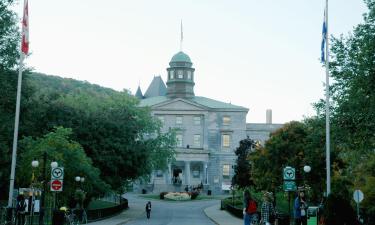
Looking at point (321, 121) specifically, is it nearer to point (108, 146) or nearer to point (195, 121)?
point (108, 146)

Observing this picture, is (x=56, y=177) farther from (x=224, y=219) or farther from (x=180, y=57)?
(x=180, y=57)

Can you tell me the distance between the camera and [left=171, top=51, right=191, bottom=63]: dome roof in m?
117

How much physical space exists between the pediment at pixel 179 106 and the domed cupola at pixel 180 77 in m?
4.46

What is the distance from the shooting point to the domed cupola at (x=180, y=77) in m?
116

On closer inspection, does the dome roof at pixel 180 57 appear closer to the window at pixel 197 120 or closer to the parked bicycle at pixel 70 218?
the window at pixel 197 120

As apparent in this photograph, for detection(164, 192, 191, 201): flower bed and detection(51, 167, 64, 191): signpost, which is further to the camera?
detection(164, 192, 191, 201): flower bed

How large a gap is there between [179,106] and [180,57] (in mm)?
11131

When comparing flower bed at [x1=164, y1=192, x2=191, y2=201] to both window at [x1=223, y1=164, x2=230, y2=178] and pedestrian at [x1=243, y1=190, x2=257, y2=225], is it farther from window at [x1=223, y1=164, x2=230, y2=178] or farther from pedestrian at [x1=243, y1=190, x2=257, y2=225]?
pedestrian at [x1=243, y1=190, x2=257, y2=225]

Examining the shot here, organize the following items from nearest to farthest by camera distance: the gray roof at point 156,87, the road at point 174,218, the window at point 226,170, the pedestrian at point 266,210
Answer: the pedestrian at point 266,210 < the road at point 174,218 < the window at point 226,170 < the gray roof at point 156,87

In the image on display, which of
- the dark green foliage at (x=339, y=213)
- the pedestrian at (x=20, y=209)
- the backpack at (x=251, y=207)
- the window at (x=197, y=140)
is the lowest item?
the pedestrian at (x=20, y=209)

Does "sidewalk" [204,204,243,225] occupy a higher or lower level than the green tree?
lower

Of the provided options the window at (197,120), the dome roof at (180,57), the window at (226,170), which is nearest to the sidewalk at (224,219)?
the window at (226,170)

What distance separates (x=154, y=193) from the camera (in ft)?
330

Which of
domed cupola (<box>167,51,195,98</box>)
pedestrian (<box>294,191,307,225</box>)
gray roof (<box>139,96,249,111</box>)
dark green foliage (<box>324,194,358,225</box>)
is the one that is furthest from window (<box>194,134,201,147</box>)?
dark green foliage (<box>324,194,358,225</box>)
